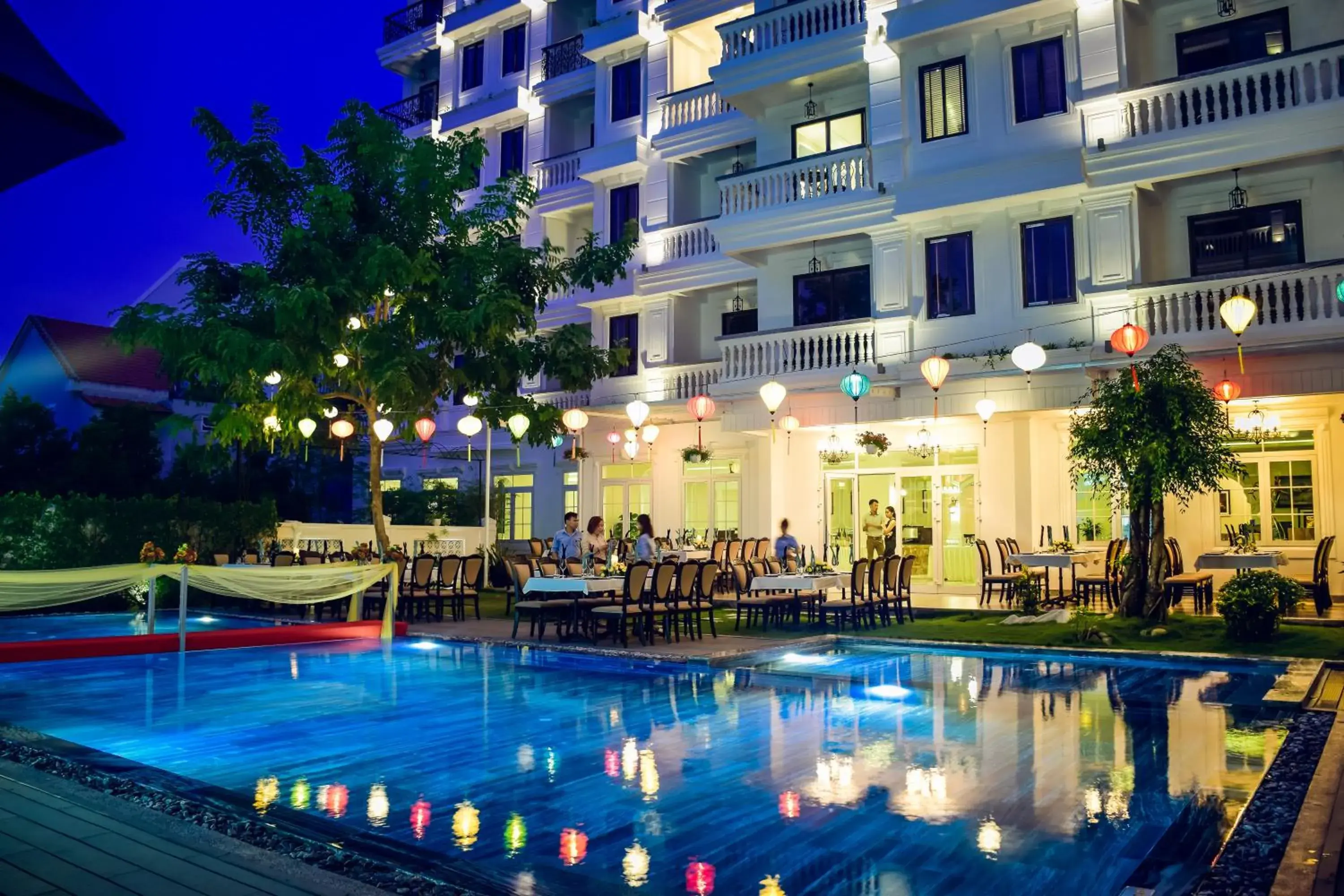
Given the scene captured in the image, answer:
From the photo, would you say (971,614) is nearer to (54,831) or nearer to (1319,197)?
(1319,197)

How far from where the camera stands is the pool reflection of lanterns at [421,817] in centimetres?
451

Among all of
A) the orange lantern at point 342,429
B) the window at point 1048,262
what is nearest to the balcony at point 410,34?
the orange lantern at point 342,429

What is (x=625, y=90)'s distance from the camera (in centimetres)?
2223

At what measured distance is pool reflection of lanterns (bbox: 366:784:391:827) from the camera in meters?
4.66

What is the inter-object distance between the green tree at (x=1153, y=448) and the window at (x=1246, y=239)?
275 centimetres

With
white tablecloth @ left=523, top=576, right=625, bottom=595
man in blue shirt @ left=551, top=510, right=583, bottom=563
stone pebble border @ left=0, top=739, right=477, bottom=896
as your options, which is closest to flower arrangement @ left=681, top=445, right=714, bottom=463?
man in blue shirt @ left=551, top=510, right=583, bottom=563

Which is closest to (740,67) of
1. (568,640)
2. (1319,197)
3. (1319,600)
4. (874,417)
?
(874,417)

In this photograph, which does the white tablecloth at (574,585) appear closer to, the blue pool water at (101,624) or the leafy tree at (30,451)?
the blue pool water at (101,624)

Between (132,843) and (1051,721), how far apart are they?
587cm

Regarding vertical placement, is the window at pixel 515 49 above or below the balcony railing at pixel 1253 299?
above

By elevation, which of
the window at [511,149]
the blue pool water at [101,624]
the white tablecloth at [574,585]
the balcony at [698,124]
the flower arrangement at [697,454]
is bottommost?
the blue pool water at [101,624]

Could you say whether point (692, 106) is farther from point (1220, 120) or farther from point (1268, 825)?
point (1268, 825)

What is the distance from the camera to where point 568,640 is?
1176cm

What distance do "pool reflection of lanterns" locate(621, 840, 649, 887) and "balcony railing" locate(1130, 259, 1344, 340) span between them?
11.4 metres
